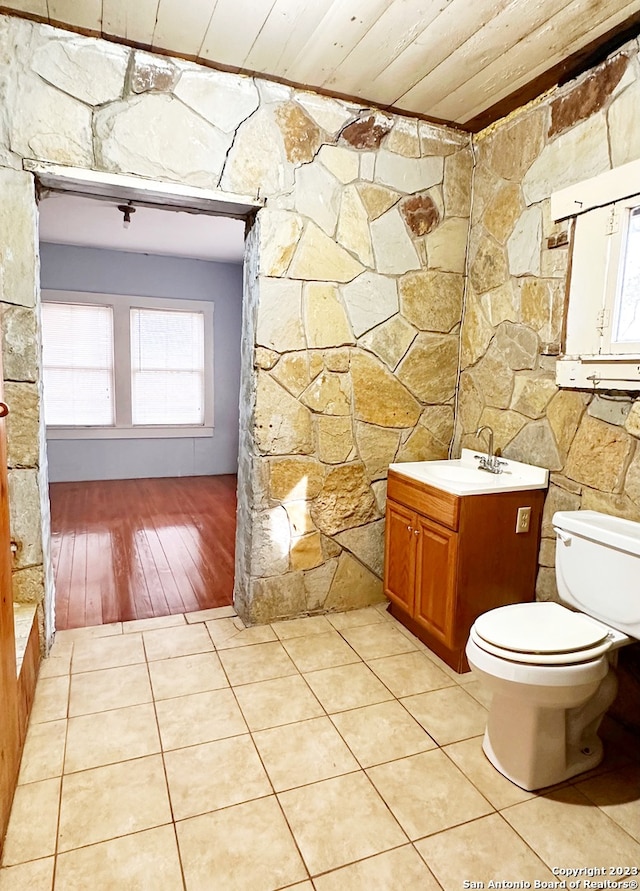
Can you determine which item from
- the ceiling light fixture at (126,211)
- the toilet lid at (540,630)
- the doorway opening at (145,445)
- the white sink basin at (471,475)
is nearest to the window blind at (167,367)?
the doorway opening at (145,445)

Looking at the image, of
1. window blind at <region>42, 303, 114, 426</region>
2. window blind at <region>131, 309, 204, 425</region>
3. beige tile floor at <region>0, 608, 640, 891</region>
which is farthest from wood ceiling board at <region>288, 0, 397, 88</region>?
window blind at <region>42, 303, 114, 426</region>

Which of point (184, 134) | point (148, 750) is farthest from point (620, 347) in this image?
point (148, 750)

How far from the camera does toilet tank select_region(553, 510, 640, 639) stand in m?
1.73

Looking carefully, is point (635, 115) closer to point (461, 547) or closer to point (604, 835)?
point (461, 547)

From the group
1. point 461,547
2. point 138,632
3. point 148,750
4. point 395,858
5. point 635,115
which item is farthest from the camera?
point 138,632

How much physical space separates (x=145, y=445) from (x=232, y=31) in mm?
4477

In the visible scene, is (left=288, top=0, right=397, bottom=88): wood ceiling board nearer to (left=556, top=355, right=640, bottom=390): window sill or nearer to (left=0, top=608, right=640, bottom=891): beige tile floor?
(left=556, top=355, right=640, bottom=390): window sill

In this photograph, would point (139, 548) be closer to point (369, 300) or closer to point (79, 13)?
point (369, 300)

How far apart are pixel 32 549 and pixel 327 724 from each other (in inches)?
54.8

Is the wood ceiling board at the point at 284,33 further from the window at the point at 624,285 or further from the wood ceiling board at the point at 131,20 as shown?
the window at the point at 624,285

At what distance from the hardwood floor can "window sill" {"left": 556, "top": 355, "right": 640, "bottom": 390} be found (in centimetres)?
206

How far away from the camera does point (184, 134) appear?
2.27 metres

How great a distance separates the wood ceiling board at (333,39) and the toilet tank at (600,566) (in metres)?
1.96

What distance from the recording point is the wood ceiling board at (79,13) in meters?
1.89
